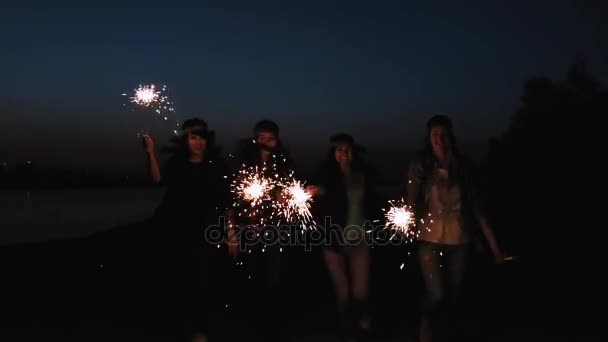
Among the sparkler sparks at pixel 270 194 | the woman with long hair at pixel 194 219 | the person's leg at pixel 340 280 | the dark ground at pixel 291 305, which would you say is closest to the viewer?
the woman with long hair at pixel 194 219

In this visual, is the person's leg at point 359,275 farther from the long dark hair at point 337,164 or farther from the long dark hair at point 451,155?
the long dark hair at point 451,155

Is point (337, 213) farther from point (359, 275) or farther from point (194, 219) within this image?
point (194, 219)

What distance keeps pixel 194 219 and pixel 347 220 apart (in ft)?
4.80

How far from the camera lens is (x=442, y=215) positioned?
Answer: 5.85m

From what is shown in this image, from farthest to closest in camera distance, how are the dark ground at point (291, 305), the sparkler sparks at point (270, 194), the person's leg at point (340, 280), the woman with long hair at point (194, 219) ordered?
1. the dark ground at point (291, 305)
2. the person's leg at point (340, 280)
3. the sparkler sparks at point (270, 194)
4. the woman with long hair at point (194, 219)

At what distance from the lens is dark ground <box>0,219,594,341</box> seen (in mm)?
7156

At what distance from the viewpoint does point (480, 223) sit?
19.7 feet

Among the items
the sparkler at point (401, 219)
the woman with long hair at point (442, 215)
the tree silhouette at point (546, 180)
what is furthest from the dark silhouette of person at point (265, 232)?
the tree silhouette at point (546, 180)

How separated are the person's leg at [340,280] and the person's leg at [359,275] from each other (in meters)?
0.08

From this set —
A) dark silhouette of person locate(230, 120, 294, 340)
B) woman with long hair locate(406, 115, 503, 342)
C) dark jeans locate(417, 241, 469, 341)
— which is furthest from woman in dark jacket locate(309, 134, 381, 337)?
dark jeans locate(417, 241, 469, 341)

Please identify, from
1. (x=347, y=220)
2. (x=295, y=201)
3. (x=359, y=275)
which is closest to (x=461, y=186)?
(x=347, y=220)

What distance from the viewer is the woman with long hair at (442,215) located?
5.83 meters
